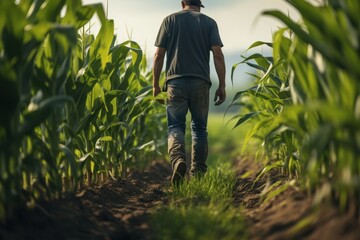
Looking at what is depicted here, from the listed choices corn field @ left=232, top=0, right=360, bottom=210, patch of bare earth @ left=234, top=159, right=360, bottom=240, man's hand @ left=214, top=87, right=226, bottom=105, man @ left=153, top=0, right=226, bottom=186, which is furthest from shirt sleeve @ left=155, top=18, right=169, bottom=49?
patch of bare earth @ left=234, top=159, right=360, bottom=240

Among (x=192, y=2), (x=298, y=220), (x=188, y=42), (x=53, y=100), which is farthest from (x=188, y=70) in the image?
(x=298, y=220)

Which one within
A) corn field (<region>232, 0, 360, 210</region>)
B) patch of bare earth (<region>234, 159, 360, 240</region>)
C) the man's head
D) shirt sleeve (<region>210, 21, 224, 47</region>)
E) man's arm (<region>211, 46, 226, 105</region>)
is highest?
the man's head

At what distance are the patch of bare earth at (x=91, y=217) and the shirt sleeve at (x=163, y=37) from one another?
52.2 inches

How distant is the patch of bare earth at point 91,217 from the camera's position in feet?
9.03

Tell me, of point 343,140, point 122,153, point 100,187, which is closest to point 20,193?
point 100,187

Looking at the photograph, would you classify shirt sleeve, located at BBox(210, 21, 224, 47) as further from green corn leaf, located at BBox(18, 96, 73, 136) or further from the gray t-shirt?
green corn leaf, located at BBox(18, 96, 73, 136)

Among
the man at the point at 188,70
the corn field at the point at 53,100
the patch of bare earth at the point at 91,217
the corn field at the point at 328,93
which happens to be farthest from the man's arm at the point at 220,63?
the corn field at the point at 328,93

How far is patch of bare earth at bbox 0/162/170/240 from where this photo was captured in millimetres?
2752

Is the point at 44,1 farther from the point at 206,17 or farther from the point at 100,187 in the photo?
the point at 206,17

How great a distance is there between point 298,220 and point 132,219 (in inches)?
44.5

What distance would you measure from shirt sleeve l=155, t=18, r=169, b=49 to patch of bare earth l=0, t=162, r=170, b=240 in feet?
4.35

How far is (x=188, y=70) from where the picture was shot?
15.7ft

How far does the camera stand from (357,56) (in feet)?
7.36

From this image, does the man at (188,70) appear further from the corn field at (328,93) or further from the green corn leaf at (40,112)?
the green corn leaf at (40,112)
